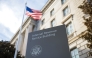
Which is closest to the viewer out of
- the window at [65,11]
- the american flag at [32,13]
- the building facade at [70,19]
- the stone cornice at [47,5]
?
the building facade at [70,19]

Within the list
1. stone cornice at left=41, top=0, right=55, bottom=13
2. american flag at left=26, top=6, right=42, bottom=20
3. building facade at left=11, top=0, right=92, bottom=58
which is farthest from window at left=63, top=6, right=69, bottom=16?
stone cornice at left=41, top=0, right=55, bottom=13

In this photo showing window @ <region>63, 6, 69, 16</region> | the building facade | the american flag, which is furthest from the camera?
window @ <region>63, 6, 69, 16</region>

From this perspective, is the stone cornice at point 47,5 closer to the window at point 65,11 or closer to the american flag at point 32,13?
the american flag at point 32,13

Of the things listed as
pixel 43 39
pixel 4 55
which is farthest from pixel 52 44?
pixel 4 55

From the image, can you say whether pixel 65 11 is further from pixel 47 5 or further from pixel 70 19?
pixel 47 5

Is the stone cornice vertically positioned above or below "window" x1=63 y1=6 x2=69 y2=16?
above

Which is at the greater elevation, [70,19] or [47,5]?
[47,5]

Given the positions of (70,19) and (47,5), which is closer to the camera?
(70,19)

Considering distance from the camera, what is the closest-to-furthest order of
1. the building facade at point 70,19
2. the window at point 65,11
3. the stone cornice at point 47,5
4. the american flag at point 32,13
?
the building facade at point 70,19
the american flag at point 32,13
the window at point 65,11
the stone cornice at point 47,5

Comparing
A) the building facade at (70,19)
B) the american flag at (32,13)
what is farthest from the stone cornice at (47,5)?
the american flag at (32,13)

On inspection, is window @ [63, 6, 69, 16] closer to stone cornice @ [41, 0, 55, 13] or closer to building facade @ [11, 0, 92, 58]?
building facade @ [11, 0, 92, 58]

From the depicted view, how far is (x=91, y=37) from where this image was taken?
10273mm

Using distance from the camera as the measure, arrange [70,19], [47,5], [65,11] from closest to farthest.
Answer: [70,19] < [65,11] < [47,5]

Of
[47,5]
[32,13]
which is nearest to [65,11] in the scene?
[32,13]
